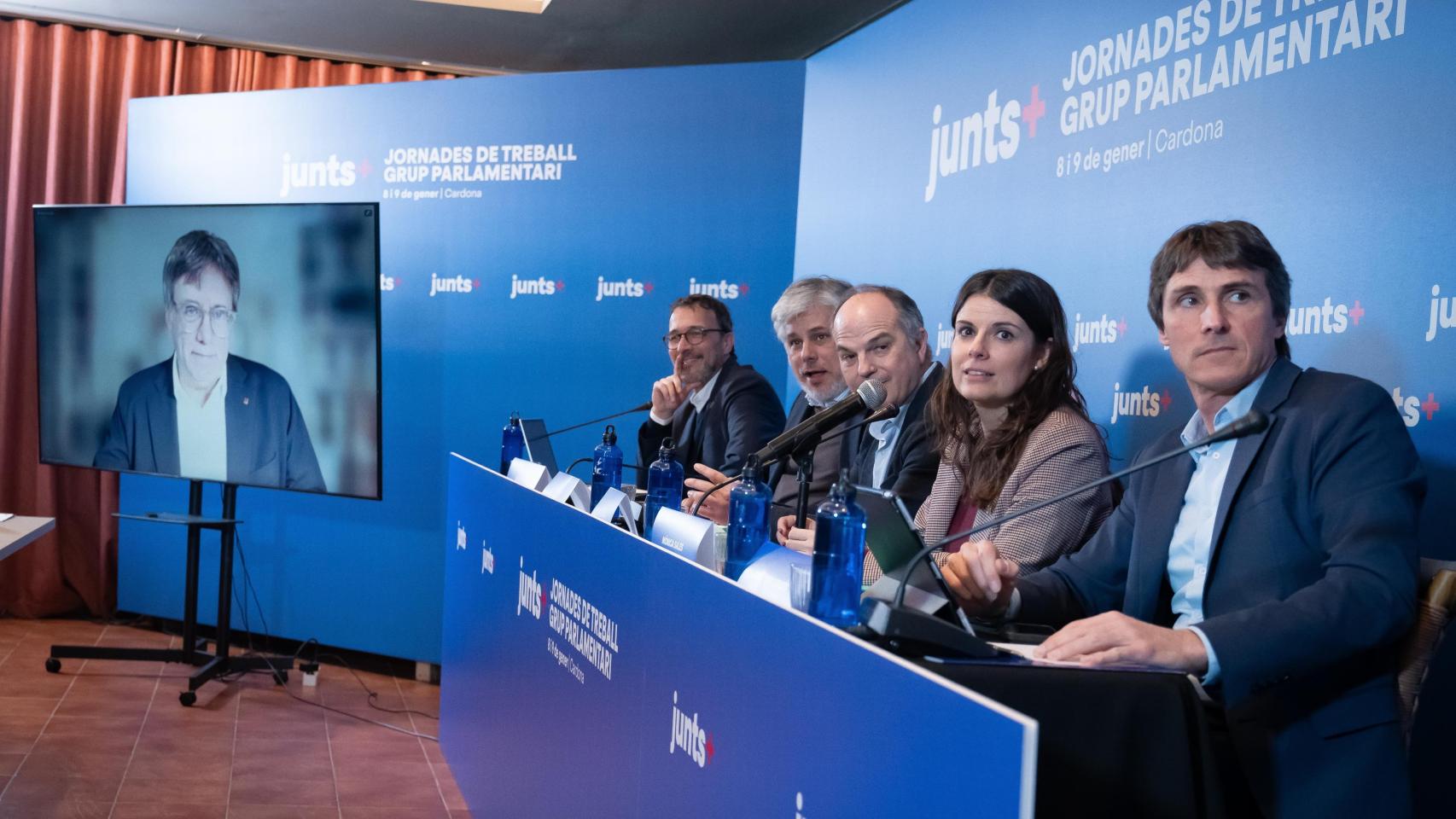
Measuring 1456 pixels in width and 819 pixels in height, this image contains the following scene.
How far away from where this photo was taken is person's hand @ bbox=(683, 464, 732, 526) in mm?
2914

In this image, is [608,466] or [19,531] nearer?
[19,531]

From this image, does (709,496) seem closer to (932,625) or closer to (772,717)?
(772,717)

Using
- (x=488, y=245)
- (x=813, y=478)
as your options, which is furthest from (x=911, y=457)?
(x=488, y=245)

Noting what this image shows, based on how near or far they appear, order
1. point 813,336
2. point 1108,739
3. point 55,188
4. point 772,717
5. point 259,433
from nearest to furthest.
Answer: point 1108,739 < point 772,717 < point 813,336 < point 259,433 < point 55,188

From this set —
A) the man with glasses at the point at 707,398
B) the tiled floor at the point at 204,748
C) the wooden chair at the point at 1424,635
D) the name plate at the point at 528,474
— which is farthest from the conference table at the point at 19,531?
the wooden chair at the point at 1424,635

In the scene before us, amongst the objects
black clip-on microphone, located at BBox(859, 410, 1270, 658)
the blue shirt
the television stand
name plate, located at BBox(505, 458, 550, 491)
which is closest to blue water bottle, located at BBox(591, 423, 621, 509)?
name plate, located at BBox(505, 458, 550, 491)

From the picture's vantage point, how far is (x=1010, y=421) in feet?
8.37

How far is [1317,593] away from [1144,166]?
176cm

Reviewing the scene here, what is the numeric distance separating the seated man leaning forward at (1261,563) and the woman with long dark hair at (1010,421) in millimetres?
188

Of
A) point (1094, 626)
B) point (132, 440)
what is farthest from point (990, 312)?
point (132, 440)

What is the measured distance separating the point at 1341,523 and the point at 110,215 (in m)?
4.76

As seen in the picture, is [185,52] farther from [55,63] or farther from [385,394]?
[385,394]

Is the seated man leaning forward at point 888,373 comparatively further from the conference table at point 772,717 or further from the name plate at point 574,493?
the conference table at point 772,717

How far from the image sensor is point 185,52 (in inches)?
244
